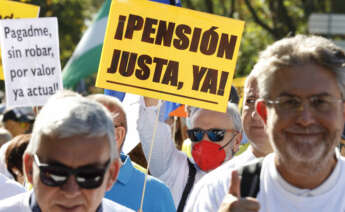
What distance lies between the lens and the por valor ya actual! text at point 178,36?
569 centimetres

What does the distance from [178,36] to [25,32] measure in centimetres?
192

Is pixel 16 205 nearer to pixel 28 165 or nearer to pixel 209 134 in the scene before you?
pixel 28 165

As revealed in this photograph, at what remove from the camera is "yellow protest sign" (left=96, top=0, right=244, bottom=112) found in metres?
5.63

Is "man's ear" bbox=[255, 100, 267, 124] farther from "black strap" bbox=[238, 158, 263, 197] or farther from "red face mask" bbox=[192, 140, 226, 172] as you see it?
"red face mask" bbox=[192, 140, 226, 172]

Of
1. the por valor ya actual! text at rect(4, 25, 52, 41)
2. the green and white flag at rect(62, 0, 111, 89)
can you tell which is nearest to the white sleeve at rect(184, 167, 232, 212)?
the por valor ya actual! text at rect(4, 25, 52, 41)

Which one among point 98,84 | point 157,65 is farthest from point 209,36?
point 98,84

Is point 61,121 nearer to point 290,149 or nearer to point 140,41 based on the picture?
point 290,149

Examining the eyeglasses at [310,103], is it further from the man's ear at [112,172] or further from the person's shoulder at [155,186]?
the person's shoulder at [155,186]

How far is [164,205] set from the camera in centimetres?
490

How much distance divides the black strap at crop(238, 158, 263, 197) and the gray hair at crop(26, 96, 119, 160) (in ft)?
1.86

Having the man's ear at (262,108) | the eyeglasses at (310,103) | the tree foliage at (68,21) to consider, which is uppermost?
the eyeglasses at (310,103)

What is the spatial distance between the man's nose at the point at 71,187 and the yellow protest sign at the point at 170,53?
2183 millimetres

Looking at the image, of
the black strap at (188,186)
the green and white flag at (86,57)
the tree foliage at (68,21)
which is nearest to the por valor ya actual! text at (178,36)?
the black strap at (188,186)

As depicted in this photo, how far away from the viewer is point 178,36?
18.8 feet
